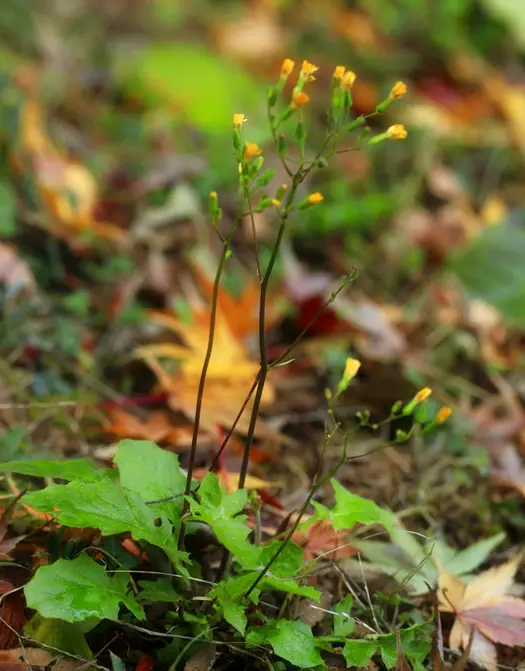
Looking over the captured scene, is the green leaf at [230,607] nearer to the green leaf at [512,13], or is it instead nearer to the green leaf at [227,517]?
the green leaf at [227,517]

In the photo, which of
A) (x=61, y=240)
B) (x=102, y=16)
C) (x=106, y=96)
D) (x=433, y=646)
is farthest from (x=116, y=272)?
(x=102, y=16)

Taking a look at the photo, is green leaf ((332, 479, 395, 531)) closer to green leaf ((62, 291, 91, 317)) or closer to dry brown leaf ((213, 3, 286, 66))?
green leaf ((62, 291, 91, 317))

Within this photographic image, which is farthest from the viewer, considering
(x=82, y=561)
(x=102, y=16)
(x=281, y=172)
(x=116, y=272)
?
(x=102, y=16)

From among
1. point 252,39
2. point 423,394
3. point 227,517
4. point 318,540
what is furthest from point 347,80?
point 252,39

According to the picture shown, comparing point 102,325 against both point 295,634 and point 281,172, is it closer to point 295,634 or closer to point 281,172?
point 281,172

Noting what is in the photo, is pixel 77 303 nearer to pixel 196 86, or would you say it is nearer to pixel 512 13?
pixel 196 86

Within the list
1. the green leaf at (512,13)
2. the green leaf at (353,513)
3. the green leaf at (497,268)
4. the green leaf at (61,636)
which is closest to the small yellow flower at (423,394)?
the green leaf at (353,513)
